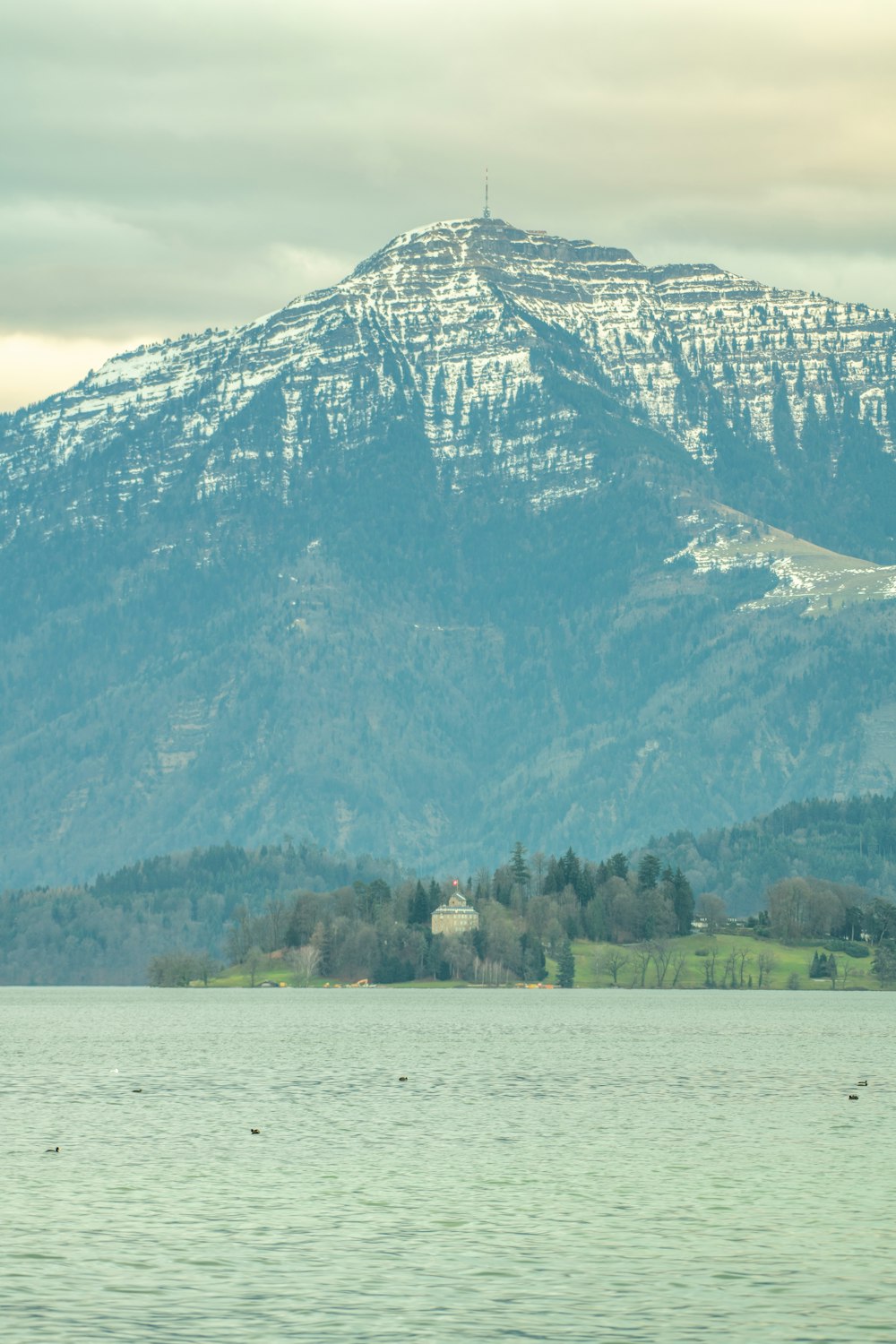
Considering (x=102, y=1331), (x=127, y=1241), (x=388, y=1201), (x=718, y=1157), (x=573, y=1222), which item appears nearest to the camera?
(x=102, y=1331)

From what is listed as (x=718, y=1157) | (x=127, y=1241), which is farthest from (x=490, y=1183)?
(x=127, y=1241)

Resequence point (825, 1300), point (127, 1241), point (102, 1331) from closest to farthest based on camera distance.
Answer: point (102, 1331), point (825, 1300), point (127, 1241)

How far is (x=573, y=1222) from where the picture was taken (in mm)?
102062

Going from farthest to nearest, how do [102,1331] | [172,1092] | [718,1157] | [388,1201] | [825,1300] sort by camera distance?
[172,1092] < [718,1157] < [388,1201] < [825,1300] < [102,1331]

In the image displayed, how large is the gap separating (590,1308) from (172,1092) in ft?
332

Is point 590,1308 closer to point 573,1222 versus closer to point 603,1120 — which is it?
point 573,1222

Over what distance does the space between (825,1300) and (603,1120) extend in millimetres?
69882

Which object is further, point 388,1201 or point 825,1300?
point 388,1201

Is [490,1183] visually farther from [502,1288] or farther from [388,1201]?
[502,1288]

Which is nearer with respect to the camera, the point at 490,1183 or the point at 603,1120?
the point at 490,1183

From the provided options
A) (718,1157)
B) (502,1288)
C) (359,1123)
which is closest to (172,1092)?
(359,1123)

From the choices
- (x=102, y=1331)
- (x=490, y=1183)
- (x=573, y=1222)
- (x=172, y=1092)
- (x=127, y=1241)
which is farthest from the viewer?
(x=172, y=1092)

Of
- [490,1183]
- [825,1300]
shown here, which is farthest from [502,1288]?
[490,1183]

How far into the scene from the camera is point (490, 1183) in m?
116
